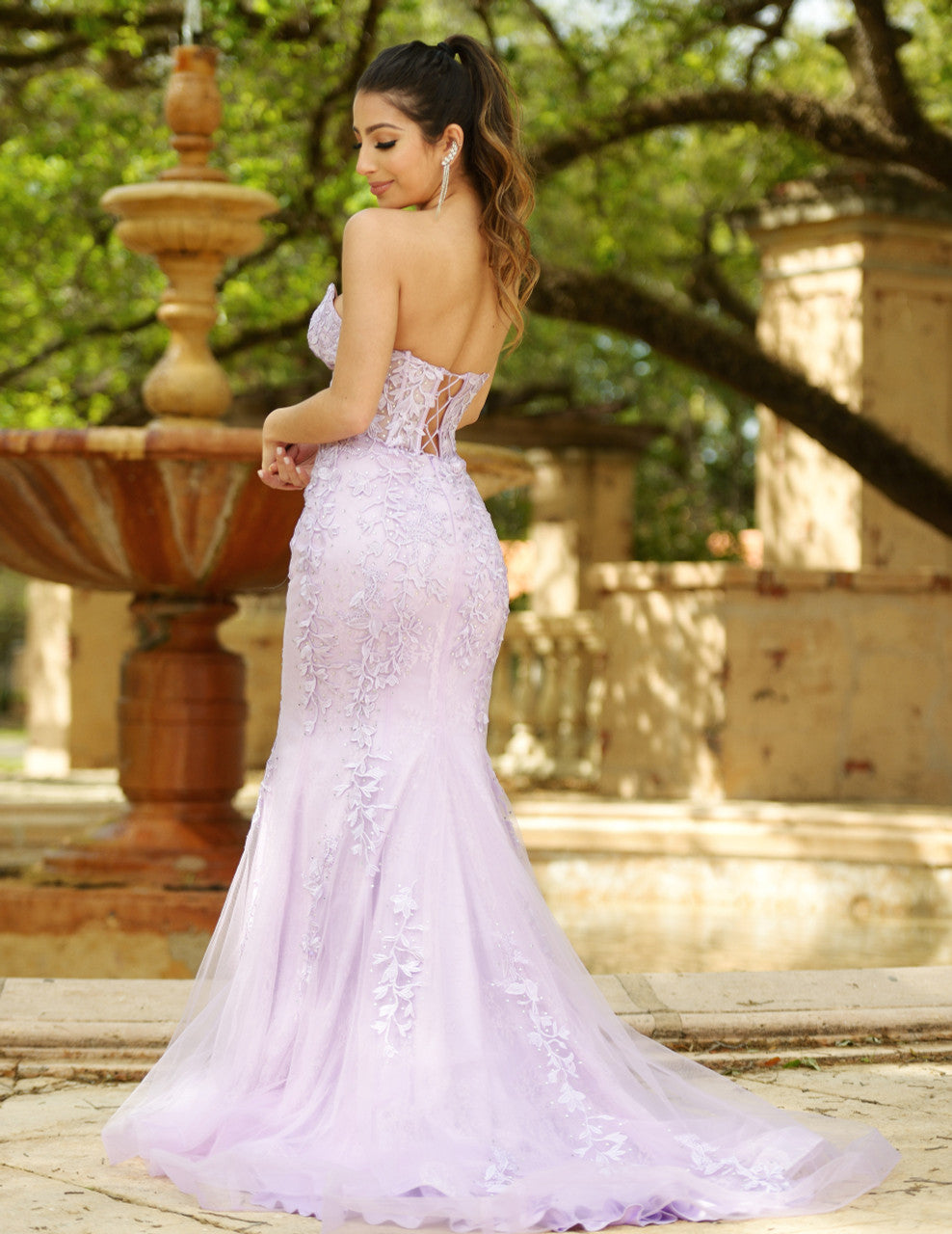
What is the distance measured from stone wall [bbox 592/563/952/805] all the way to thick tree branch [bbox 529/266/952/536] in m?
0.68

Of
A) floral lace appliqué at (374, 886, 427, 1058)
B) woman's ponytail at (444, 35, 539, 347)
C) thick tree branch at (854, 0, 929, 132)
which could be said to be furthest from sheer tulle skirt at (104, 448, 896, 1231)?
thick tree branch at (854, 0, 929, 132)

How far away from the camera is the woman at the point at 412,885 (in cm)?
268

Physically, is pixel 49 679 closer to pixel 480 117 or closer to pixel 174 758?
pixel 174 758

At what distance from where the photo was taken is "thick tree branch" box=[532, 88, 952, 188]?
764 centimetres

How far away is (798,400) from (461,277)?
16.6ft

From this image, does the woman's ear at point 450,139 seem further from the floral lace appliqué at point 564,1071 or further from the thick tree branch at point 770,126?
the thick tree branch at point 770,126

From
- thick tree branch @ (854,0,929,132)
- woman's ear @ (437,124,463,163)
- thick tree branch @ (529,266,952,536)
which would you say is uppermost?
thick tree branch @ (854,0,929,132)

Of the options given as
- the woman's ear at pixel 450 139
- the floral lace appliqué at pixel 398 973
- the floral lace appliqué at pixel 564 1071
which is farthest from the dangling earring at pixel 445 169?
the floral lace appliqué at pixel 564 1071

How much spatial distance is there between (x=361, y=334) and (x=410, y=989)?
48.5 inches

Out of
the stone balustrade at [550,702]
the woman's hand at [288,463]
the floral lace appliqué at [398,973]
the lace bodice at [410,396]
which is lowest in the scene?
the floral lace appliqué at [398,973]

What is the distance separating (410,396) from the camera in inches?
123

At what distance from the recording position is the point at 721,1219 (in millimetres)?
2551

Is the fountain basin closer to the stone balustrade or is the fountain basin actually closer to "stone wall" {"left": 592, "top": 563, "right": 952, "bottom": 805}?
"stone wall" {"left": 592, "top": 563, "right": 952, "bottom": 805}

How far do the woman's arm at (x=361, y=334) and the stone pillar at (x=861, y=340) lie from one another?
21.3 feet
